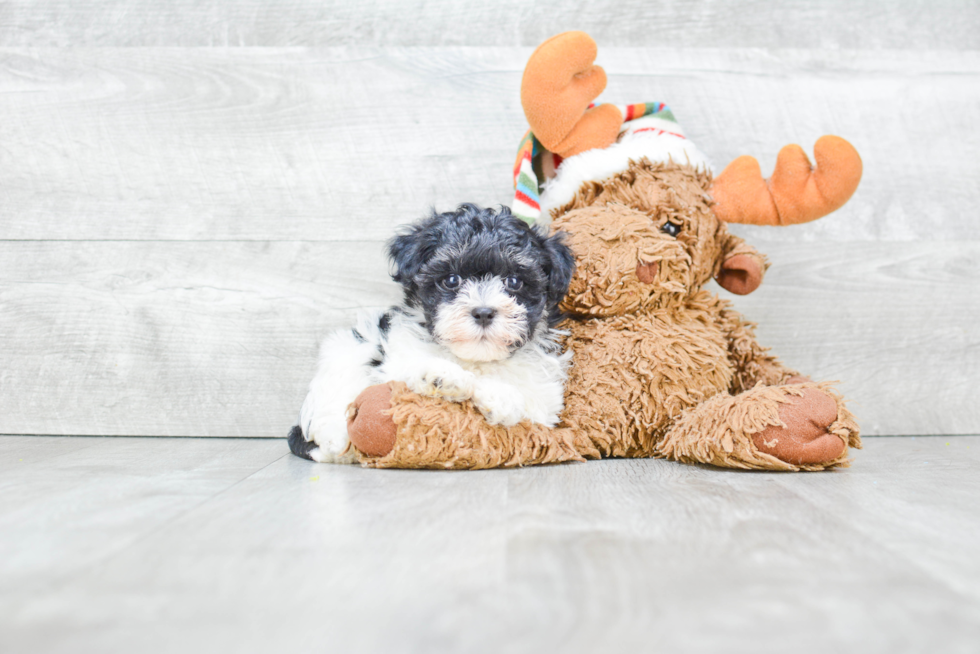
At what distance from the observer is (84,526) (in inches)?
34.8

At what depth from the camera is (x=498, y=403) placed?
1.25 m

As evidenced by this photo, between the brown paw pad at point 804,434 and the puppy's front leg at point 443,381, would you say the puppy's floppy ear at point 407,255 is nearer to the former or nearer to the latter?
the puppy's front leg at point 443,381

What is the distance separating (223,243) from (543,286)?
99cm

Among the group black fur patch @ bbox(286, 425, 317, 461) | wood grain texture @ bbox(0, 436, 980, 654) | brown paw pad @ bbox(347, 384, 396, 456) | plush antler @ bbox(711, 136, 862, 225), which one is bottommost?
black fur patch @ bbox(286, 425, 317, 461)

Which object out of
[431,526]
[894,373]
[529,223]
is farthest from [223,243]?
[894,373]

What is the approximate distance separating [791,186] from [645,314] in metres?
0.42

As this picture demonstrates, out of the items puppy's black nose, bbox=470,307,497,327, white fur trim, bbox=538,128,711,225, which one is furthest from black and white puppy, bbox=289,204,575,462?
white fur trim, bbox=538,128,711,225

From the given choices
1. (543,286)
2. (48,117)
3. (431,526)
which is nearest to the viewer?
(431,526)

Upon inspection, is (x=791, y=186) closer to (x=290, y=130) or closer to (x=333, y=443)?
(x=333, y=443)

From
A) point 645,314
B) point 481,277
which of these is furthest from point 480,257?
point 645,314

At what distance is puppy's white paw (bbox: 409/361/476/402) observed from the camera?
4.06 feet

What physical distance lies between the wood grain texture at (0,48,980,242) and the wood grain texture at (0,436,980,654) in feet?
2.87

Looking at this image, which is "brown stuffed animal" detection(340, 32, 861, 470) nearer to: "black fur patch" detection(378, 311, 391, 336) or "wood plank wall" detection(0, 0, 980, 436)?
Answer: "black fur patch" detection(378, 311, 391, 336)

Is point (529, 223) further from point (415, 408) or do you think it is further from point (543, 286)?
point (415, 408)
